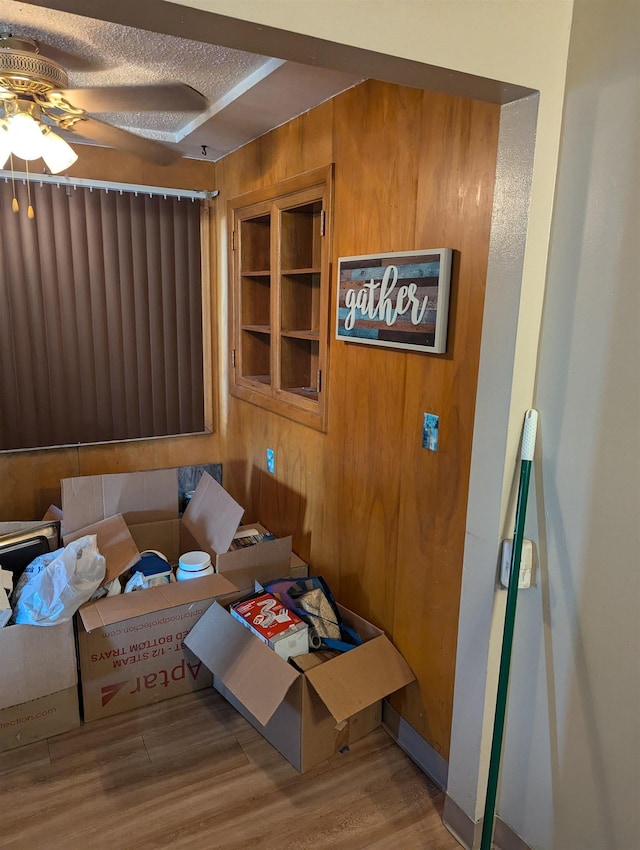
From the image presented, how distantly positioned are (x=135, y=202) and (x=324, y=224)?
1.36 metres

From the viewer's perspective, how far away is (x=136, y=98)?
→ 1.89 metres

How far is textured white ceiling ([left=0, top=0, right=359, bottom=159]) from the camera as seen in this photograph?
1.79 m

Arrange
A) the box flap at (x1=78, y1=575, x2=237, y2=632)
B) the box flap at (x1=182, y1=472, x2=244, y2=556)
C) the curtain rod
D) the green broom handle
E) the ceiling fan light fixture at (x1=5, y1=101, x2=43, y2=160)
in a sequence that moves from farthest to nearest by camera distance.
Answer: the curtain rod
the box flap at (x1=182, y1=472, x2=244, y2=556)
the box flap at (x1=78, y1=575, x2=237, y2=632)
the ceiling fan light fixture at (x1=5, y1=101, x2=43, y2=160)
the green broom handle

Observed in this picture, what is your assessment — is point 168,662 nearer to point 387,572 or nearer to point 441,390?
point 387,572

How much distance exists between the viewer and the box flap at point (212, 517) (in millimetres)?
2592

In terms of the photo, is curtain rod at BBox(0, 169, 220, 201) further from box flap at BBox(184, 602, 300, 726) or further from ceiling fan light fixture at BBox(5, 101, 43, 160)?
box flap at BBox(184, 602, 300, 726)

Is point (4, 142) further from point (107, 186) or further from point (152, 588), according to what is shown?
point (152, 588)

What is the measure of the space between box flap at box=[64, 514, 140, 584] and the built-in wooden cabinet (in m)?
0.90

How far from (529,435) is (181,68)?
5.84 ft

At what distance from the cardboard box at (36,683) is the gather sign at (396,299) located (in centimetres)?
150

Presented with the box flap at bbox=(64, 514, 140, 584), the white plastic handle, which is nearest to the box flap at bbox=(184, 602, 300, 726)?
the box flap at bbox=(64, 514, 140, 584)

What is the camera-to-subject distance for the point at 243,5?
96 centimetres

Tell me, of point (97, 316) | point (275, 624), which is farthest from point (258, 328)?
point (275, 624)

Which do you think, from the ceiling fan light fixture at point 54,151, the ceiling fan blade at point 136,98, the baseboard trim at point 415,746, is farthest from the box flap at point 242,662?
the ceiling fan blade at point 136,98
